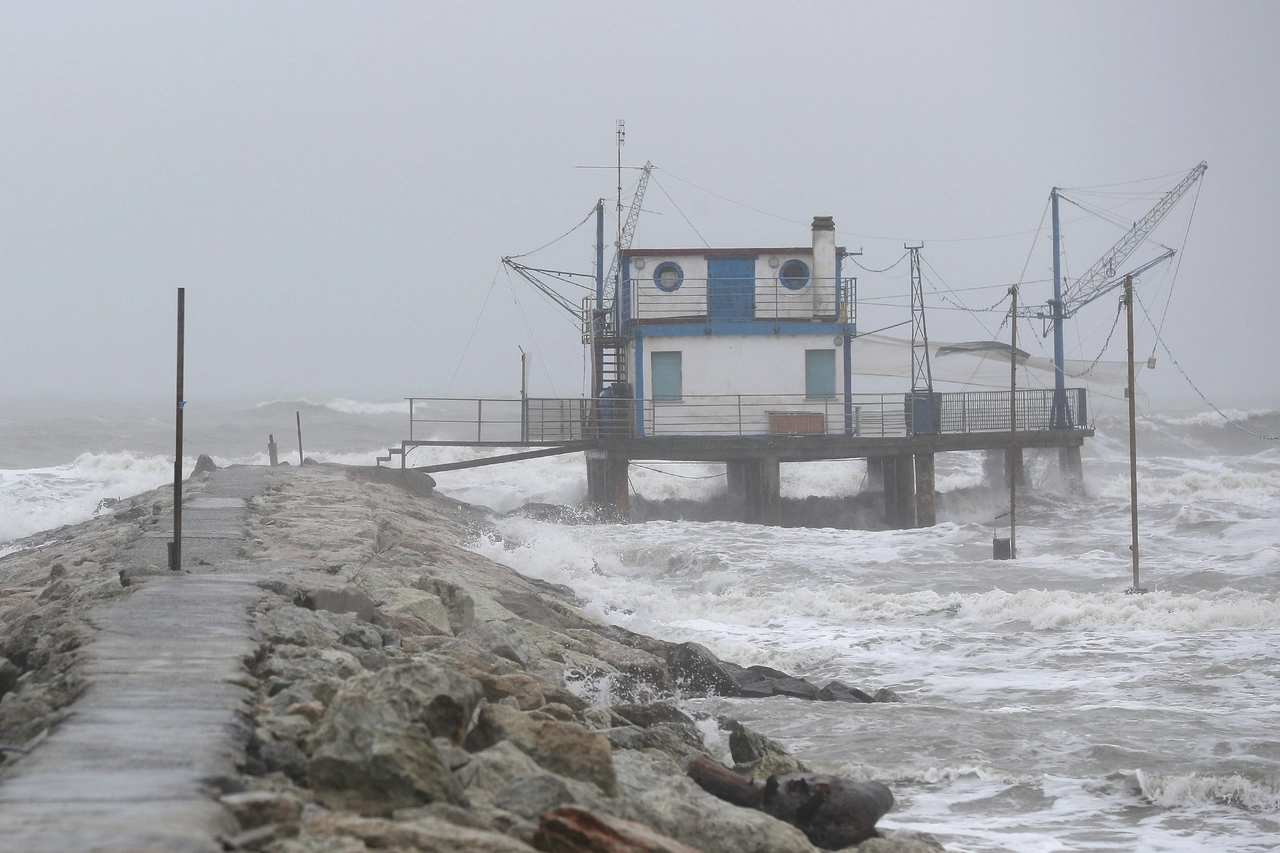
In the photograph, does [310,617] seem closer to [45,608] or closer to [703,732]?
[45,608]

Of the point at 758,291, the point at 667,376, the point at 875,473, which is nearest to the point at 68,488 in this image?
the point at 667,376

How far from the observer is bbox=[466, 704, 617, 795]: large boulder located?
5777 millimetres

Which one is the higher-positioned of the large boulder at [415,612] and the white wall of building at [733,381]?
the white wall of building at [733,381]

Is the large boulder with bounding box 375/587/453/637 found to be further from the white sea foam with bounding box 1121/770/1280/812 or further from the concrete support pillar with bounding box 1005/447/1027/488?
the concrete support pillar with bounding box 1005/447/1027/488

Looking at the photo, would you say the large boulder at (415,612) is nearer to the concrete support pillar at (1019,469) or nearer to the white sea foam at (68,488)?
the white sea foam at (68,488)

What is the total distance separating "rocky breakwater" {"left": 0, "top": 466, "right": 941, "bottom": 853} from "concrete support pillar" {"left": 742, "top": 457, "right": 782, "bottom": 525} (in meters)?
15.5

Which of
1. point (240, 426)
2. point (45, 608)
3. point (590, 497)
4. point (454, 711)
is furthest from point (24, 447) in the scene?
point (454, 711)

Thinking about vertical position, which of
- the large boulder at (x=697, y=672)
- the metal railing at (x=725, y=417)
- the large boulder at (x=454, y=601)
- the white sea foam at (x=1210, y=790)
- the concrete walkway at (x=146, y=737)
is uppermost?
the metal railing at (x=725, y=417)

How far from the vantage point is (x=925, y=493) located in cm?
2812

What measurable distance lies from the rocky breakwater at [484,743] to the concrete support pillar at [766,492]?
15.5 metres

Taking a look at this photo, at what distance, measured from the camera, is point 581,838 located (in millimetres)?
4527

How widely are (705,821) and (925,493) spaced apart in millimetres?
23244

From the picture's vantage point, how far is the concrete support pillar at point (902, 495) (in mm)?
28547

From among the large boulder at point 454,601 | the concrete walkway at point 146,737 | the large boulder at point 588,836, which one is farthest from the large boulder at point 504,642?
the large boulder at point 588,836
